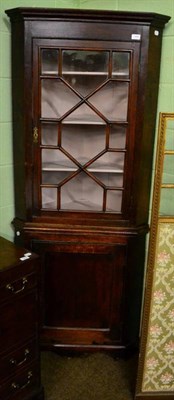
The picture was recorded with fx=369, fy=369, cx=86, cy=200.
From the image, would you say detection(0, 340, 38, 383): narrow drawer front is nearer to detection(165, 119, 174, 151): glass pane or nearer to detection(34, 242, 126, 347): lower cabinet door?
detection(34, 242, 126, 347): lower cabinet door

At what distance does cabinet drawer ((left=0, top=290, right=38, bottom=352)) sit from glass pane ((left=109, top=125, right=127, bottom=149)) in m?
0.85

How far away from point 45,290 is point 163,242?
81 centimetres

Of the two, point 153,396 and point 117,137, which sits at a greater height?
point 117,137

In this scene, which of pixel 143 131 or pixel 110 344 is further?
pixel 110 344

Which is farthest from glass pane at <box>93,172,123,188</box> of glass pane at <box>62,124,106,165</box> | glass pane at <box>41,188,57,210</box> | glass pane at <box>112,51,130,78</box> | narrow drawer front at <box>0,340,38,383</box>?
narrow drawer front at <box>0,340,38,383</box>

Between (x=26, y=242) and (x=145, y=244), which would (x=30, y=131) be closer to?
(x=26, y=242)

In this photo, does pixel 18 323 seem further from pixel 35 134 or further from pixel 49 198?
pixel 35 134

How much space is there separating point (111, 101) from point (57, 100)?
0.91 feet

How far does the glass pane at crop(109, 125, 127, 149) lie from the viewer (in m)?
1.91

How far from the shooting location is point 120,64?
1797 mm

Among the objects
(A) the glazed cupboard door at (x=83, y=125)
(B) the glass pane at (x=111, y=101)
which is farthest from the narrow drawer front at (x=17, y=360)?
(B) the glass pane at (x=111, y=101)

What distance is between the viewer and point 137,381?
1.88 m

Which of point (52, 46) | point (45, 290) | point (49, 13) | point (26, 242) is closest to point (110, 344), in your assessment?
point (45, 290)

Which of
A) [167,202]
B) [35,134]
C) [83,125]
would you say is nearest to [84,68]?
[83,125]
